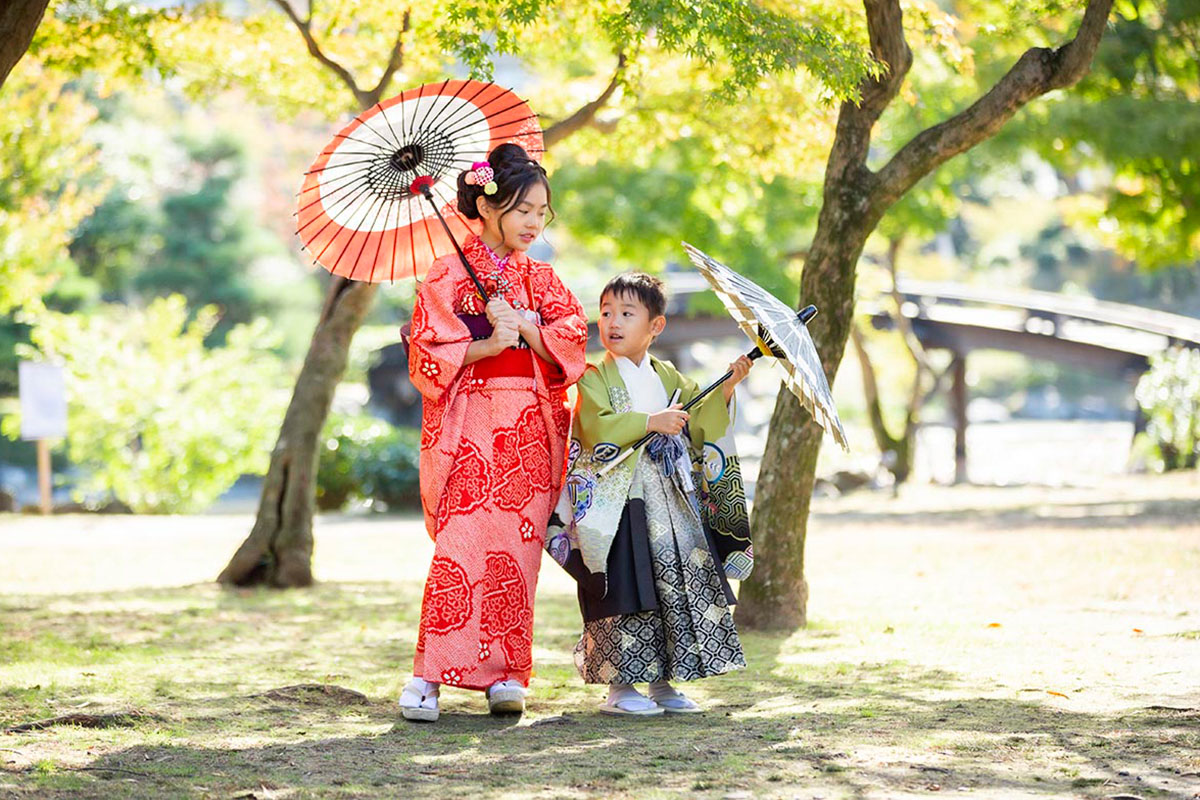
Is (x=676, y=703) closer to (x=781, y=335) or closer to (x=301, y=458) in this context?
(x=781, y=335)

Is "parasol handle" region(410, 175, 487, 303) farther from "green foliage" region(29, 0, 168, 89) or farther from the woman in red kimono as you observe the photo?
"green foliage" region(29, 0, 168, 89)

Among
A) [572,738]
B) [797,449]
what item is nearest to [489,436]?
[572,738]

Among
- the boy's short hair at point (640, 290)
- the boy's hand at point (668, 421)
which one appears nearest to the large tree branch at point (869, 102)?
the boy's short hair at point (640, 290)

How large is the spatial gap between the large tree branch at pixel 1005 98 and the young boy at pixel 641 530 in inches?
79.5

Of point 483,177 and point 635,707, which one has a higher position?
point 483,177

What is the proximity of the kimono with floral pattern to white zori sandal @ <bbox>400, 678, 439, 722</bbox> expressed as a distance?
5cm

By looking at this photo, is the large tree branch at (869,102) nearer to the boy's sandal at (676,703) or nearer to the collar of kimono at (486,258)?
the collar of kimono at (486,258)

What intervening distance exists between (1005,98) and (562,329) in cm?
260

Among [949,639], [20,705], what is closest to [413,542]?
[949,639]

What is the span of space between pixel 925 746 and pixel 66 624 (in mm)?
4882

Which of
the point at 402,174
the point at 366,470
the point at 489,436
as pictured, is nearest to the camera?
the point at 489,436

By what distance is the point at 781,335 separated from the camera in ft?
14.0

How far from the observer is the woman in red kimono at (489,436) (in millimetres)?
4473

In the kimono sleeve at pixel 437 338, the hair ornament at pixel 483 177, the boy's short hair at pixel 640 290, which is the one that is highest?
the hair ornament at pixel 483 177
